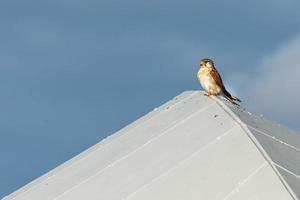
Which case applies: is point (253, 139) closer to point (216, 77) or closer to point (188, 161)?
point (188, 161)

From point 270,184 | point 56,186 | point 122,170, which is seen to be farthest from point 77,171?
point 270,184

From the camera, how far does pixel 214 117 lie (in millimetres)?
22094

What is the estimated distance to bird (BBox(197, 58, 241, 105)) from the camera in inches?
885

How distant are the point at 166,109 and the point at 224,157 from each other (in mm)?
5131

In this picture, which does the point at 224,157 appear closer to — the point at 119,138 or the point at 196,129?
the point at 196,129

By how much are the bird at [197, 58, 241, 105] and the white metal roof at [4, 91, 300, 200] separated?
24 centimetres

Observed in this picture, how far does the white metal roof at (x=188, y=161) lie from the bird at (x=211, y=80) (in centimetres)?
24

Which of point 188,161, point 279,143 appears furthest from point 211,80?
point 188,161

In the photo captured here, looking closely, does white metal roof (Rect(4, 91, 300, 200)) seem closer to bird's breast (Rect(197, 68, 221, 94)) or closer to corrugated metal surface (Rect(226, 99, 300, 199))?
corrugated metal surface (Rect(226, 99, 300, 199))

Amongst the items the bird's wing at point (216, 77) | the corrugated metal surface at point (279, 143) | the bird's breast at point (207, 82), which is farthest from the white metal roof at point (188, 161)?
the bird's wing at point (216, 77)

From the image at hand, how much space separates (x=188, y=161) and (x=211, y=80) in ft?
9.30

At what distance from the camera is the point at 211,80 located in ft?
74.3

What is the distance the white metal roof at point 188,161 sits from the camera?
18.9 m

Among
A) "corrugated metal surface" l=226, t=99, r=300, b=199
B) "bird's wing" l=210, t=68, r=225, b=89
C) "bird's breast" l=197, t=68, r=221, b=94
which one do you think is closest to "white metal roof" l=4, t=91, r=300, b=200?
"corrugated metal surface" l=226, t=99, r=300, b=199
